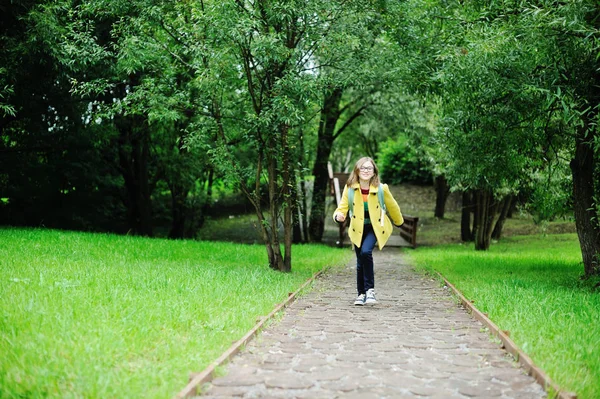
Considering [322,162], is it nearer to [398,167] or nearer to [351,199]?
[351,199]

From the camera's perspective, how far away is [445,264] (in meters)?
15.2

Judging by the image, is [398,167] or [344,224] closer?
[344,224]

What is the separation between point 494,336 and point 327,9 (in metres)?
7.27

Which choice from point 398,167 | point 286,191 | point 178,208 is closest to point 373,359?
point 286,191

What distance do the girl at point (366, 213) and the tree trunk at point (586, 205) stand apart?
4941mm

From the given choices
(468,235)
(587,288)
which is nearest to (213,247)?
(587,288)

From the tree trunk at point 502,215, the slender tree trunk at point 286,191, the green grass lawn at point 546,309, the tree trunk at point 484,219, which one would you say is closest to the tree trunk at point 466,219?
the tree trunk at point 502,215

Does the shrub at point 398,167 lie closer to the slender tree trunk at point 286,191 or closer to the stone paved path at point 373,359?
the slender tree trunk at point 286,191

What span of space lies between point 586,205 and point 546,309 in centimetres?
474

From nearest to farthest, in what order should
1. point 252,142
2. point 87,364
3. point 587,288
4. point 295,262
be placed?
1. point 87,364
2. point 587,288
3. point 252,142
4. point 295,262

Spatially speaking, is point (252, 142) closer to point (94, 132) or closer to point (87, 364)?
point (87, 364)

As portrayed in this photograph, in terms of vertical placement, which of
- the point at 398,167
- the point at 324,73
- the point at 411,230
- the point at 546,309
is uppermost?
the point at 398,167

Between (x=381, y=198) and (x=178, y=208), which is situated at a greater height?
(x=381, y=198)

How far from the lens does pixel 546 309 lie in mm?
7402
